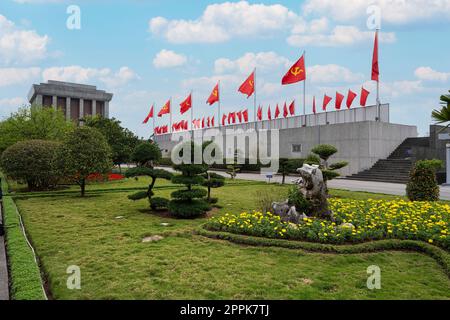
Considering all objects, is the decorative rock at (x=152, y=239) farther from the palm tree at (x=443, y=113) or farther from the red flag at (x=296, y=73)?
the red flag at (x=296, y=73)

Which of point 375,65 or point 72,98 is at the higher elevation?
point 72,98

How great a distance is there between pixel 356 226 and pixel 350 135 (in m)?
19.0

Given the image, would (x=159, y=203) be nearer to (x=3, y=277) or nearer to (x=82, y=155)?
(x=82, y=155)

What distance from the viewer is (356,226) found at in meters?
7.56

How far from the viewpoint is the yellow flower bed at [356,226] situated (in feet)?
22.1

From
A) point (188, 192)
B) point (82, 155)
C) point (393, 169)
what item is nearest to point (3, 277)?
point (188, 192)

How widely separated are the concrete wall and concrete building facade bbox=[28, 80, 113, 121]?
4988 cm

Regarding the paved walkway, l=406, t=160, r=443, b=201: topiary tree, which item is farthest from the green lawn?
l=406, t=160, r=443, b=201: topiary tree

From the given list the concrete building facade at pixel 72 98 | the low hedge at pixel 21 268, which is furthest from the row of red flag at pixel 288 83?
the concrete building facade at pixel 72 98

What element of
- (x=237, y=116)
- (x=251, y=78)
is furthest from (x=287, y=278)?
(x=237, y=116)

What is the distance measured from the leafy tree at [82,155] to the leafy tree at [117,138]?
1004 centimetres

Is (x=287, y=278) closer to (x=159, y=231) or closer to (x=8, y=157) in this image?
(x=159, y=231)

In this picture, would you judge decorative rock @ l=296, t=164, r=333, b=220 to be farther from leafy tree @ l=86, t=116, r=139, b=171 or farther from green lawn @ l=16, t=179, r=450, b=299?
leafy tree @ l=86, t=116, r=139, b=171
